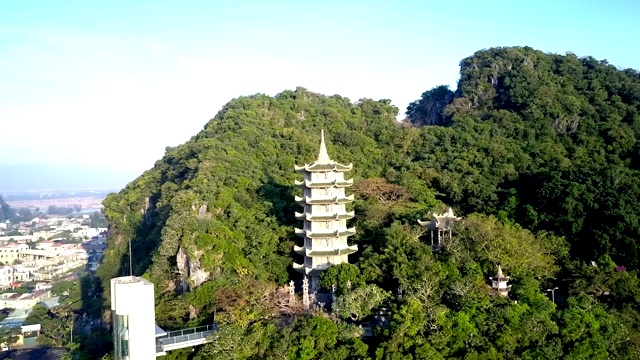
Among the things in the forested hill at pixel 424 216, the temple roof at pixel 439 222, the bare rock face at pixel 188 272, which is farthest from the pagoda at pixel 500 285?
the bare rock face at pixel 188 272

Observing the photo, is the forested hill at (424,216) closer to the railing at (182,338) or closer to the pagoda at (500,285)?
the pagoda at (500,285)

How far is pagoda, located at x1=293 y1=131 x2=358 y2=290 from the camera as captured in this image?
2362cm

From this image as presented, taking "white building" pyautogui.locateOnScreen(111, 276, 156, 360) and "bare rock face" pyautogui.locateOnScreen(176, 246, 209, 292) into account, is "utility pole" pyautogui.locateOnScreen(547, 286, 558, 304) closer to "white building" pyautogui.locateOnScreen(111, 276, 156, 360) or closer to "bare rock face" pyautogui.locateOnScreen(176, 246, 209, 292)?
"bare rock face" pyautogui.locateOnScreen(176, 246, 209, 292)

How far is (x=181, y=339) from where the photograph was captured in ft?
63.0

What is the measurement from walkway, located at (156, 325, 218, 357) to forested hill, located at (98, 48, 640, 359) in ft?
1.71

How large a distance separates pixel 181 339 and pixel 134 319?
246 centimetres

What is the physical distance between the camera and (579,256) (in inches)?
998

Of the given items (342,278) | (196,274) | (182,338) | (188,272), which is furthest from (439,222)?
(182,338)

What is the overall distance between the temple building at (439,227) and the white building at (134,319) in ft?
35.1

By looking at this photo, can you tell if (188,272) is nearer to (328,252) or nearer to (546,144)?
(328,252)

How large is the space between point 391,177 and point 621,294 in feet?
50.1

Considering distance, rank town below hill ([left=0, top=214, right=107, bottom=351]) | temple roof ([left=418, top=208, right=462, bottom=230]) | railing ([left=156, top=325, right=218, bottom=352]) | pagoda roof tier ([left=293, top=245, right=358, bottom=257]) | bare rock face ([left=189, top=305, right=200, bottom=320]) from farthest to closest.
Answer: town below hill ([left=0, top=214, right=107, bottom=351]) → pagoda roof tier ([left=293, top=245, right=358, bottom=257]) → temple roof ([left=418, top=208, right=462, bottom=230]) → bare rock face ([left=189, top=305, right=200, bottom=320]) → railing ([left=156, top=325, right=218, bottom=352])

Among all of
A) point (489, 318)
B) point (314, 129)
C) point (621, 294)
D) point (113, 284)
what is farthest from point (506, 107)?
point (113, 284)

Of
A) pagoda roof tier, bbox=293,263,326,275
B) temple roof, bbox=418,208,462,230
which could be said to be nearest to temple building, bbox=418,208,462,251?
temple roof, bbox=418,208,462,230
